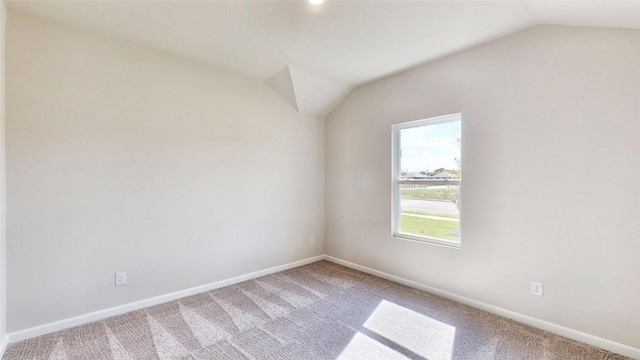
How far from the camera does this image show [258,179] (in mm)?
3572

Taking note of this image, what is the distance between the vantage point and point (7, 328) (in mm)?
2125

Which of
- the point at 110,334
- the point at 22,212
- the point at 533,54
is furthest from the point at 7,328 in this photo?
the point at 533,54

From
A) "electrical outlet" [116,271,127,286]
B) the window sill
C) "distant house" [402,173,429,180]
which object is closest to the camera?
"electrical outlet" [116,271,127,286]

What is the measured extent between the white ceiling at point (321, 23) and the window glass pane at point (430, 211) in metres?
1.42

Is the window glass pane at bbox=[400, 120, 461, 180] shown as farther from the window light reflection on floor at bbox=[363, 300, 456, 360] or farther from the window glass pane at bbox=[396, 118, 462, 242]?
the window light reflection on floor at bbox=[363, 300, 456, 360]

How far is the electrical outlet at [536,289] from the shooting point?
7.72 feet

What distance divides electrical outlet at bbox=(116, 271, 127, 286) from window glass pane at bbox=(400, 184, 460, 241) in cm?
296

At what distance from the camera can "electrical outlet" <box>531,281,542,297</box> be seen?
235 centimetres

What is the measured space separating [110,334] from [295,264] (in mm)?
2159

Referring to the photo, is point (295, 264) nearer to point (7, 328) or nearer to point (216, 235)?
point (216, 235)

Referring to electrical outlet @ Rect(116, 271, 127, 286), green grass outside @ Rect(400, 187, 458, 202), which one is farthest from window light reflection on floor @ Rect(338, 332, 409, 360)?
electrical outlet @ Rect(116, 271, 127, 286)

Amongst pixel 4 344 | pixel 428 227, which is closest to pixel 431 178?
pixel 428 227

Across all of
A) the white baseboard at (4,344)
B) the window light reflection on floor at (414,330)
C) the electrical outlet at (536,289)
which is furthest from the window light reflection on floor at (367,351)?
the white baseboard at (4,344)

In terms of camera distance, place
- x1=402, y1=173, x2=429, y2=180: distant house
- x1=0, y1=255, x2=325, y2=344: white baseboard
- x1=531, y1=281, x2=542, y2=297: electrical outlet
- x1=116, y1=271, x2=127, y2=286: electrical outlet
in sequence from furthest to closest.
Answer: x1=402, y1=173, x2=429, y2=180: distant house, x1=116, y1=271, x2=127, y2=286: electrical outlet, x1=531, y1=281, x2=542, y2=297: electrical outlet, x1=0, y1=255, x2=325, y2=344: white baseboard
